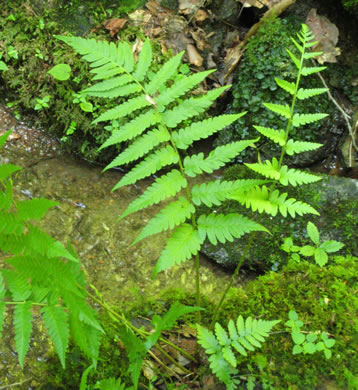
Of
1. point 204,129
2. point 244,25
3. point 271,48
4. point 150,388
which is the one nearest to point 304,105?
point 271,48

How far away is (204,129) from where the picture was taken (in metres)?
1.90

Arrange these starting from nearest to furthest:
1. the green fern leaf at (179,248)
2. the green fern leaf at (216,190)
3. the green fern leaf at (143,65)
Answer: the green fern leaf at (179,248)
the green fern leaf at (216,190)
the green fern leaf at (143,65)

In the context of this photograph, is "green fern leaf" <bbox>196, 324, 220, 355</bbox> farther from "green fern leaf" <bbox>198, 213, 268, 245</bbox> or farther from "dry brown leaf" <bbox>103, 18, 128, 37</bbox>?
"dry brown leaf" <bbox>103, 18, 128, 37</bbox>

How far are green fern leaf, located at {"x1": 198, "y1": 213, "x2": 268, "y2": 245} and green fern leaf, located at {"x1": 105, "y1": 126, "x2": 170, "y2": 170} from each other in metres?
0.46

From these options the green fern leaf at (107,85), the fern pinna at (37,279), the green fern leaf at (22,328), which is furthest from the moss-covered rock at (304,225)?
the green fern leaf at (22,328)

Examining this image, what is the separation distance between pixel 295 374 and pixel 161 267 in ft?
3.34

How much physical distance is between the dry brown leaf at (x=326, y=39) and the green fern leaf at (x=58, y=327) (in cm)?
404

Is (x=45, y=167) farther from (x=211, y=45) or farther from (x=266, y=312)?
(x=266, y=312)

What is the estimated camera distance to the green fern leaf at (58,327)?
1.38 m

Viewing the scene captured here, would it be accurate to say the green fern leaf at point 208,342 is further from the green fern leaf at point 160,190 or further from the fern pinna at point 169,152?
the green fern leaf at point 160,190

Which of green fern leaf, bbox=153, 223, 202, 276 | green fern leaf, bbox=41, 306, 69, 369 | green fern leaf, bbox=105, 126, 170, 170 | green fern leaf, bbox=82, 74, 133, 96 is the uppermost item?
green fern leaf, bbox=82, 74, 133, 96

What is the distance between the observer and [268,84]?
4199 mm

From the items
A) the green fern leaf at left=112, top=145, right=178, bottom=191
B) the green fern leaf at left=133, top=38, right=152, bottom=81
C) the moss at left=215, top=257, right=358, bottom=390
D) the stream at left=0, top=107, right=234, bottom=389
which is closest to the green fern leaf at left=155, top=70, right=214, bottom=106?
the green fern leaf at left=133, top=38, right=152, bottom=81

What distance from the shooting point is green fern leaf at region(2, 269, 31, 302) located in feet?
4.82
